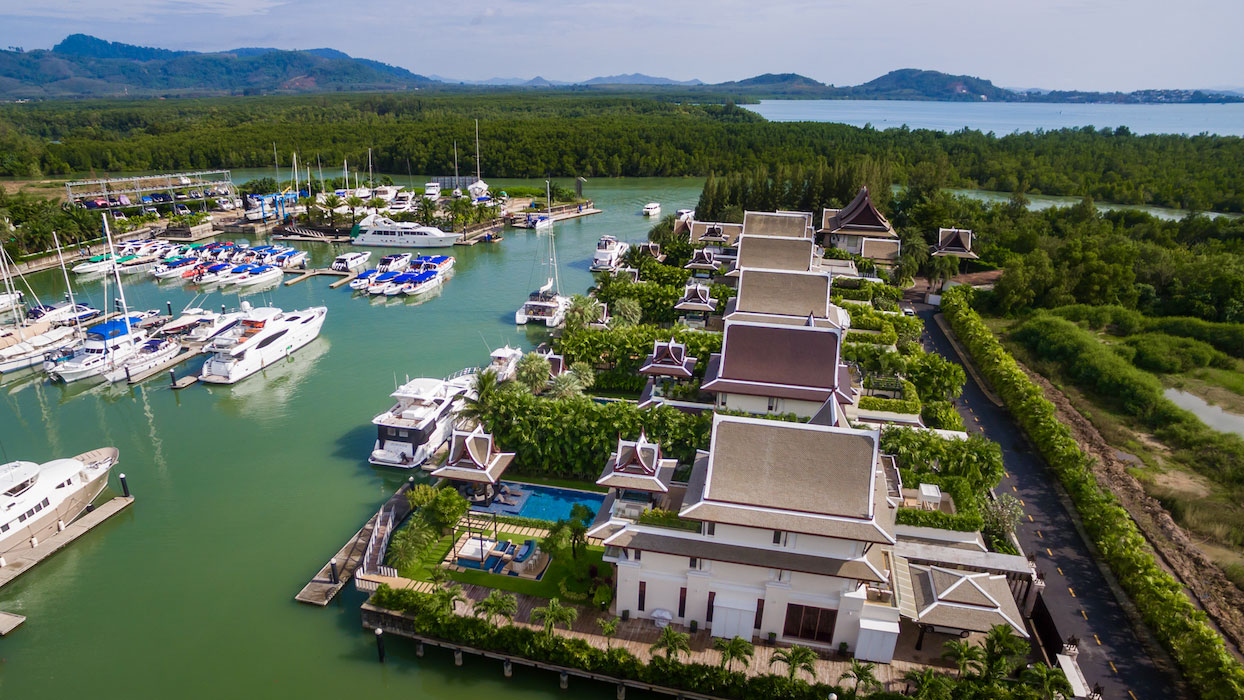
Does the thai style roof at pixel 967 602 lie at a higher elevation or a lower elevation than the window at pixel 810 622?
higher

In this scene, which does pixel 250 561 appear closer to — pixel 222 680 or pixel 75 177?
pixel 222 680

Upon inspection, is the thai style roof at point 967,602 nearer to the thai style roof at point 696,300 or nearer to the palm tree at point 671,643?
the palm tree at point 671,643

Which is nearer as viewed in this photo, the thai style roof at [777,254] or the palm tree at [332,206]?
the thai style roof at [777,254]

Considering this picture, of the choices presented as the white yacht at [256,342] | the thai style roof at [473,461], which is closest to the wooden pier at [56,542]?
the white yacht at [256,342]

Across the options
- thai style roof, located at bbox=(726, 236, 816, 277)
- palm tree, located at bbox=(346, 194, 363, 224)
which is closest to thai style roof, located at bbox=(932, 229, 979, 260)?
thai style roof, located at bbox=(726, 236, 816, 277)

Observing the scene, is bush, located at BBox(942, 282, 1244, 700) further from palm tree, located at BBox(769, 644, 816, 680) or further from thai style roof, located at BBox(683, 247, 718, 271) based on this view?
thai style roof, located at BBox(683, 247, 718, 271)

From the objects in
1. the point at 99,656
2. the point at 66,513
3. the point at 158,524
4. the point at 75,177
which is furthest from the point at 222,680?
the point at 75,177

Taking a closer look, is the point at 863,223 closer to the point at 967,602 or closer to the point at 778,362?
the point at 778,362
